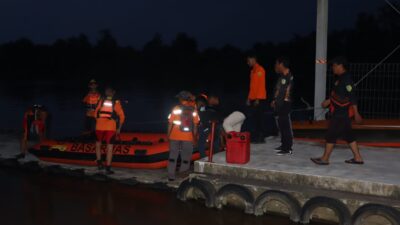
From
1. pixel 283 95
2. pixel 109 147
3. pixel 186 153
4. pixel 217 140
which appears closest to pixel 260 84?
pixel 283 95

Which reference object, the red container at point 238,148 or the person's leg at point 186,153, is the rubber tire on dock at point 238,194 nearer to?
the red container at point 238,148

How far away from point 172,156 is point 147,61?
102541 millimetres

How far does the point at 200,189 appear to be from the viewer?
7812 mm

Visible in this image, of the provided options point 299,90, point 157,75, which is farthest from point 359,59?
point 157,75

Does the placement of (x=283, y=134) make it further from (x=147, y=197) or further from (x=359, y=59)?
(x=359, y=59)

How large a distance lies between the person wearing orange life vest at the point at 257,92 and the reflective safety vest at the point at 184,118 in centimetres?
149

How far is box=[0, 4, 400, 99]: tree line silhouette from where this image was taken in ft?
254

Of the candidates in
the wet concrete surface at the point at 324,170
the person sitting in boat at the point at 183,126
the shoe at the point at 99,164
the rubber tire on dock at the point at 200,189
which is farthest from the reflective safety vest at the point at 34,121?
the wet concrete surface at the point at 324,170

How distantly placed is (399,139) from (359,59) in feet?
160

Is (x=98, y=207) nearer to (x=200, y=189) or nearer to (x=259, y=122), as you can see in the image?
(x=200, y=189)

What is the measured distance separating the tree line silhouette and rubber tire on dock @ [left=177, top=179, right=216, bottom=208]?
60.7m

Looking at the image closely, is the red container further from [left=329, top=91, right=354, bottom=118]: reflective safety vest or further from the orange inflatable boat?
the orange inflatable boat

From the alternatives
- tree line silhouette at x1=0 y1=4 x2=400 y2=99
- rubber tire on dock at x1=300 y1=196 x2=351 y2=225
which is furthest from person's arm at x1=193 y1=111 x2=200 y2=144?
tree line silhouette at x1=0 y1=4 x2=400 y2=99

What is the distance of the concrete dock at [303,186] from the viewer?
655 cm
